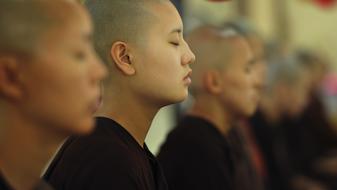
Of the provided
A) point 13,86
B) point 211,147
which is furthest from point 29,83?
point 211,147

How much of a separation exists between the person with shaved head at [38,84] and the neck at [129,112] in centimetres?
47

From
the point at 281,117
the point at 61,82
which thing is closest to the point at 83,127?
the point at 61,82

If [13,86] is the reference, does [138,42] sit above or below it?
below

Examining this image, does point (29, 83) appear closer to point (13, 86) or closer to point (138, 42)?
point (13, 86)

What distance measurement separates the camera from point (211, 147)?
2.41 meters

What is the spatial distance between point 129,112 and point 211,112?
657 mm

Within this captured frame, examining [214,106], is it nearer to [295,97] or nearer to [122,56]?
[122,56]

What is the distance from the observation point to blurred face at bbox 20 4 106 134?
1414 mm

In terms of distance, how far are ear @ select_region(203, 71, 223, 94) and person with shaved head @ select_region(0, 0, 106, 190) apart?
1.14 meters

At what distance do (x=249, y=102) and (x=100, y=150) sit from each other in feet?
2.93

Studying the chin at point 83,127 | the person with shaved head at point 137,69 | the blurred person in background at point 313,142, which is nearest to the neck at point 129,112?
the person with shaved head at point 137,69

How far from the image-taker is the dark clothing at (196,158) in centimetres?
230

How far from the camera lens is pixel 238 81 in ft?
8.62

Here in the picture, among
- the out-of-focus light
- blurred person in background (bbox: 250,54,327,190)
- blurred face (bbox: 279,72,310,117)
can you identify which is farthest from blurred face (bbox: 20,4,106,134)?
the out-of-focus light
